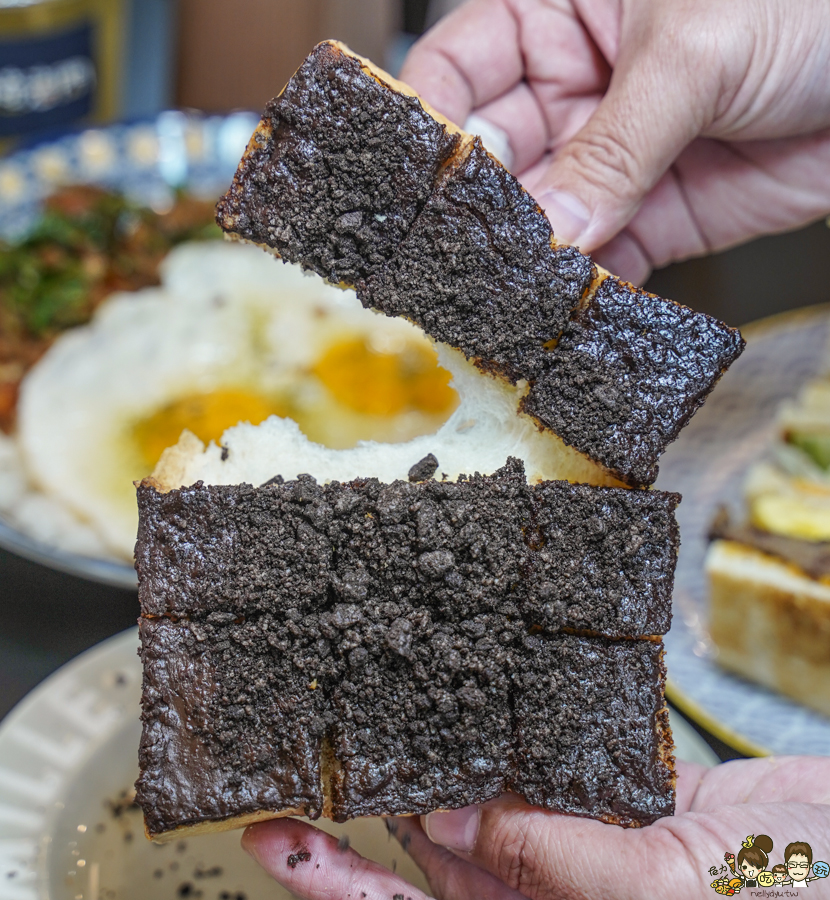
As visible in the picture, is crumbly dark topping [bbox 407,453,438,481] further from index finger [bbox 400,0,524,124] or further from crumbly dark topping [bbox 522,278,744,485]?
index finger [bbox 400,0,524,124]

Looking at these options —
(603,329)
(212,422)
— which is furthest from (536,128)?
(212,422)

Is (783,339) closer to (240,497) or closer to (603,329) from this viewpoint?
(603,329)

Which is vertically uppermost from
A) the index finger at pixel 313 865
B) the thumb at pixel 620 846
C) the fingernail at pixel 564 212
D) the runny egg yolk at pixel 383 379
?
the fingernail at pixel 564 212

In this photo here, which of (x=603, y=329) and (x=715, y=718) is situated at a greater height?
(x=603, y=329)

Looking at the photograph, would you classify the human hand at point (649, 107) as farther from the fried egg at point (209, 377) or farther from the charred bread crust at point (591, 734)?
the fried egg at point (209, 377)

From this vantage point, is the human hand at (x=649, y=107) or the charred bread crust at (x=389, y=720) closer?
the charred bread crust at (x=389, y=720)

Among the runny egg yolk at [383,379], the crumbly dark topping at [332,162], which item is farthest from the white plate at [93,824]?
the runny egg yolk at [383,379]

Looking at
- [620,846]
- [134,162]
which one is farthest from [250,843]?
[134,162]
